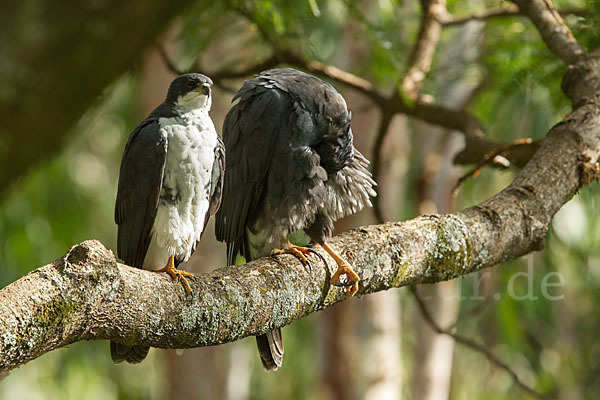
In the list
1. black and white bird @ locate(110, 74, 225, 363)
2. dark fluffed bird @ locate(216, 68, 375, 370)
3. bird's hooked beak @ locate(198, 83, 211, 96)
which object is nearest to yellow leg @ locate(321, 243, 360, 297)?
dark fluffed bird @ locate(216, 68, 375, 370)

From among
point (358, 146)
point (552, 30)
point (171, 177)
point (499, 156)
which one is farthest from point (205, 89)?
point (358, 146)

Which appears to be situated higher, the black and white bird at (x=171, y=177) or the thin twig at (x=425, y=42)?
the thin twig at (x=425, y=42)

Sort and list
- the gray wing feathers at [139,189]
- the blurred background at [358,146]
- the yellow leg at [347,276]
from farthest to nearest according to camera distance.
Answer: the gray wing feathers at [139,189]
the yellow leg at [347,276]
the blurred background at [358,146]

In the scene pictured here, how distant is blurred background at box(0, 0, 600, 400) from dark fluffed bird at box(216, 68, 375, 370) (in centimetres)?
62

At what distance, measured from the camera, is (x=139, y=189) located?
2.93 metres

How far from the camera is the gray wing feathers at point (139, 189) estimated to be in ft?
9.53

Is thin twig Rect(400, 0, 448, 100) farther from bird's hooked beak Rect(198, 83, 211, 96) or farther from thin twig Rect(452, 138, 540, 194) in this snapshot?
bird's hooked beak Rect(198, 83, 211, 96)

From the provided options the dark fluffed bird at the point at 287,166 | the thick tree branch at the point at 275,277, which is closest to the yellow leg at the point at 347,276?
the thick tree branch at the point at 275,277

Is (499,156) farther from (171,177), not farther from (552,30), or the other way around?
(171,177)

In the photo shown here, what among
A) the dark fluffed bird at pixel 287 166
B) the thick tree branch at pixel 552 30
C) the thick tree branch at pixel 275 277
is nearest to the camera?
the thick tree branch at pixel 275 277

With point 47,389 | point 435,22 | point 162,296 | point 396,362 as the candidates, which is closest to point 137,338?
point 162,296

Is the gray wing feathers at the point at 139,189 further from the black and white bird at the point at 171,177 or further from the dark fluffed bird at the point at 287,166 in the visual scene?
the dark fluffed bird at the point at 287,166

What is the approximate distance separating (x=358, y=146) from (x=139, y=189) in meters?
4.35

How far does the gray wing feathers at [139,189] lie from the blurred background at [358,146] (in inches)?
12.5
